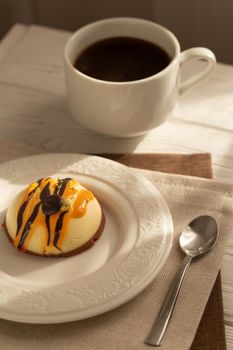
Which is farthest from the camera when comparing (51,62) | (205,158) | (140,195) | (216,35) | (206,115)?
(216,35)

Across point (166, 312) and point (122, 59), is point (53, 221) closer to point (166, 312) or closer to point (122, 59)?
point (166, 312)

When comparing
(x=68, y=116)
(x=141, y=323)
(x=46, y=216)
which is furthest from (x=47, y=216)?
(x=68, y=116)

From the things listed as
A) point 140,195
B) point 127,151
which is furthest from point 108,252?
point 127,151

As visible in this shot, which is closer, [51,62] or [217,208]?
[217,208]

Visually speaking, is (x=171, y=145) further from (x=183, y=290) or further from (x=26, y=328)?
(x=26, y=328)

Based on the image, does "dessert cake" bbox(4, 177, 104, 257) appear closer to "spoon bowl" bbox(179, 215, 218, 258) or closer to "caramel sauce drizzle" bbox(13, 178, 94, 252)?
"caramel sauce drizzle" bbox(13, 178, 94, 252)

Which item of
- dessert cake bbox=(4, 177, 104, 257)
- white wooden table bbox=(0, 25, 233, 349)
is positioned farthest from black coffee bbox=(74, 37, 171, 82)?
dessert cake bbox=(4, 177, 104, 257)
